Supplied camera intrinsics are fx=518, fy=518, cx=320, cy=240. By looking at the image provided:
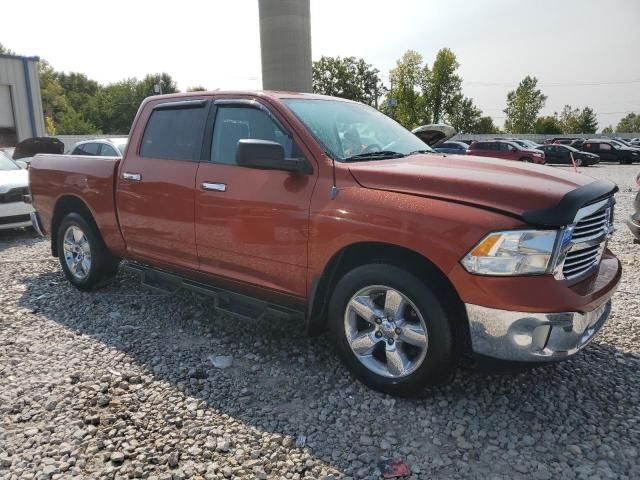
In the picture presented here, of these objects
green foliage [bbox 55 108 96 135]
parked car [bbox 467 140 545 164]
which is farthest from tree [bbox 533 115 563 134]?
green foliage [bbox 55 108 96 135]

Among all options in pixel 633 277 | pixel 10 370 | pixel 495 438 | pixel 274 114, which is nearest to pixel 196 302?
pixel 10 370

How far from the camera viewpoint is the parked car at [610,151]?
3147cm

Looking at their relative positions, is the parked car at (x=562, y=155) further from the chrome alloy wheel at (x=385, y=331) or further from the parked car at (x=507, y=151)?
the chrome alloy wheel at (x=385, y=331)

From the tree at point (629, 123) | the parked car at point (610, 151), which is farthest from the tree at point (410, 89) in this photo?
the tree at point (629, 123)

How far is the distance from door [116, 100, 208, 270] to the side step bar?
127 mm

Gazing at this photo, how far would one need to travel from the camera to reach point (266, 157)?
3.31 metres

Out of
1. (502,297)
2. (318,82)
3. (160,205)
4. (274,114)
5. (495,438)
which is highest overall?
(318,82)

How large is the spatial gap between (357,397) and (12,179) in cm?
774

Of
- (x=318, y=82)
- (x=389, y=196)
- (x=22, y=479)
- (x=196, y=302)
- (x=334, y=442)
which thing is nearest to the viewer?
(x=22, y=479)

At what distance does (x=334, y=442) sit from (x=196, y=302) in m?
2.60

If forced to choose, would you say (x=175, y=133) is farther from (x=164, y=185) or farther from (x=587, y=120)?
(x=587, y=120)

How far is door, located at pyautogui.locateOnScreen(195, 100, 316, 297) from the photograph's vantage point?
11.4 feet

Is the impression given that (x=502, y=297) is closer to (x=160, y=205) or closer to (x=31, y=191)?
(x=160, y=205)

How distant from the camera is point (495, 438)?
287 cm
